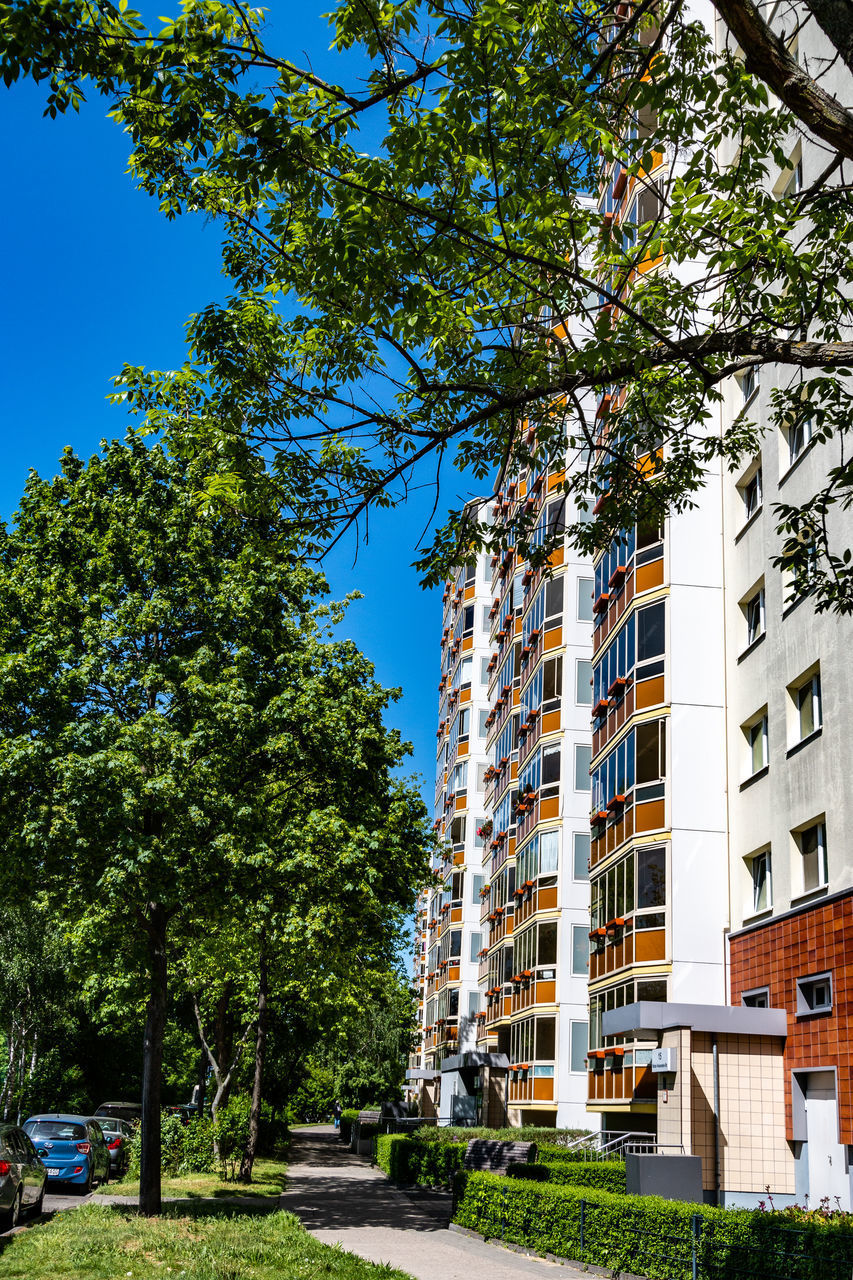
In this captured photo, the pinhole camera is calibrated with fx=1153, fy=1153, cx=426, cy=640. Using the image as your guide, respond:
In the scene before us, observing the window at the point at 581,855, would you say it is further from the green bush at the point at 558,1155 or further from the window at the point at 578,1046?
the green bush at the point at 558,1155

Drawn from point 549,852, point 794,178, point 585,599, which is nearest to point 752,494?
point 794,178

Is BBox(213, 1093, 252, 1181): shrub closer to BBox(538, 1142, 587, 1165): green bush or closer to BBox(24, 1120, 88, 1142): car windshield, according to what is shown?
BBox(24, 1120, 88, 1142): car windshield

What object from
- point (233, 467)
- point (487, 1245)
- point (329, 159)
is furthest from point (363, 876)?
point (329, 159)

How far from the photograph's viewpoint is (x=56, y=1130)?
24.4 meters

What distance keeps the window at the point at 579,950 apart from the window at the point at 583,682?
7600mm

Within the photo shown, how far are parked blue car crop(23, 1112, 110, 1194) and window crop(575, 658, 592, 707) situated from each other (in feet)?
69.4

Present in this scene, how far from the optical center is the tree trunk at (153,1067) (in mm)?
18453

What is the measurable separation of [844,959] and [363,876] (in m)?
8.06

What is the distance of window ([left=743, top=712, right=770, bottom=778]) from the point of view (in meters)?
23.4

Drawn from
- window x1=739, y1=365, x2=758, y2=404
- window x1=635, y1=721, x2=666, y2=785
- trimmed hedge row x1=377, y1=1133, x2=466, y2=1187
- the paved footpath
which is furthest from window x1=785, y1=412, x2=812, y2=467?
trimmed hedge row x1=377, y1=1133, x2=466, y2=1187

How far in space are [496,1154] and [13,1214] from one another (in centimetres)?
1298

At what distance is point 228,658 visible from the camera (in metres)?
20.2

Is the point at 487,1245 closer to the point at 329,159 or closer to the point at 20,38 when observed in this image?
the point at 329,159

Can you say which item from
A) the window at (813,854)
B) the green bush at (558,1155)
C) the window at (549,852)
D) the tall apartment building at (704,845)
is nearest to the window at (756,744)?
the tall apartment building at (704,845)
